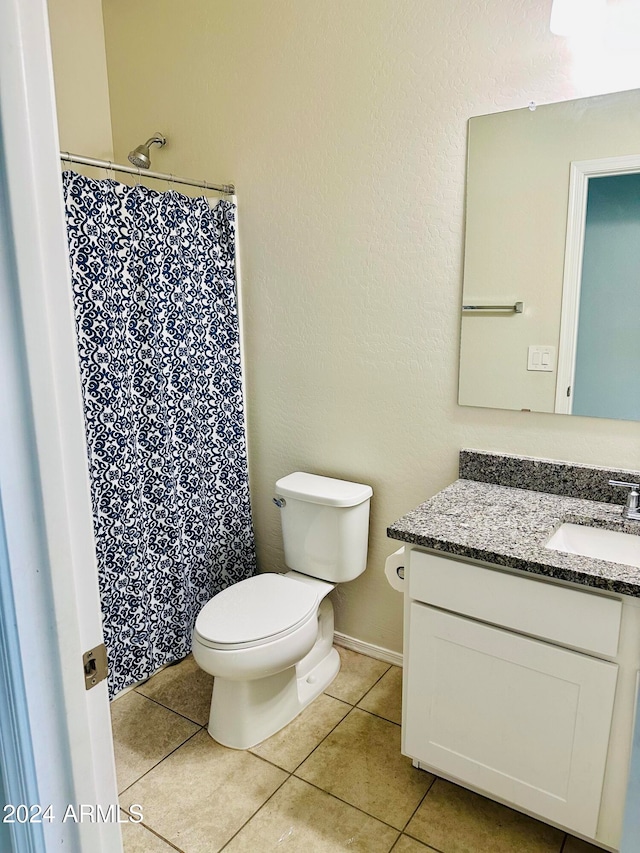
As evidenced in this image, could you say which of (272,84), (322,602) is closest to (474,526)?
(322,602)

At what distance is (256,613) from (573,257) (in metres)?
1.52

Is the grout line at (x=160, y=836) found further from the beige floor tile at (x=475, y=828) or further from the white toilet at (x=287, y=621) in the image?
the beige floor tile at (x=475, y=828)

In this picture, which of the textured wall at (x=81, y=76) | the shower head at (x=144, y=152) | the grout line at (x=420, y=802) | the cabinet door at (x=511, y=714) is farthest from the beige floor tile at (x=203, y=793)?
the textured wall at (x=81, y=76)

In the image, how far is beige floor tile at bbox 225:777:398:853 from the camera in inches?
65.2

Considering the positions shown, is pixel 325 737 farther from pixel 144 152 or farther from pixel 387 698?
pixel 144 152

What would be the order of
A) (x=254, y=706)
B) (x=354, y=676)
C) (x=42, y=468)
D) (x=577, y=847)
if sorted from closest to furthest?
1. (x=42, y=468)
2. (x=577, y=847)
3. (x=254, y=706)
4. (x=354, y=676)

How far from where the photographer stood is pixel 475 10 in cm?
183

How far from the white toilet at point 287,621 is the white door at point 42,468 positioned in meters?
1.14

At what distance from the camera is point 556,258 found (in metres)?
1.85

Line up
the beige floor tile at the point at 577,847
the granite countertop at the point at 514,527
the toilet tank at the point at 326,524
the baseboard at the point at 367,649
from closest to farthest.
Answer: the granite countertop at the point at 514,527 < the beige floor tile at the point at 577,847 < the toilet tank at the point at 326,524 < the baseboard at the point at 367,649

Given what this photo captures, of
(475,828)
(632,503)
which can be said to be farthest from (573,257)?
(475,828)

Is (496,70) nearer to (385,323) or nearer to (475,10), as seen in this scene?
(475,10)

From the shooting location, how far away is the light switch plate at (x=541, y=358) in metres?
1.90

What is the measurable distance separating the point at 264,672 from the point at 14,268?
1621mm
